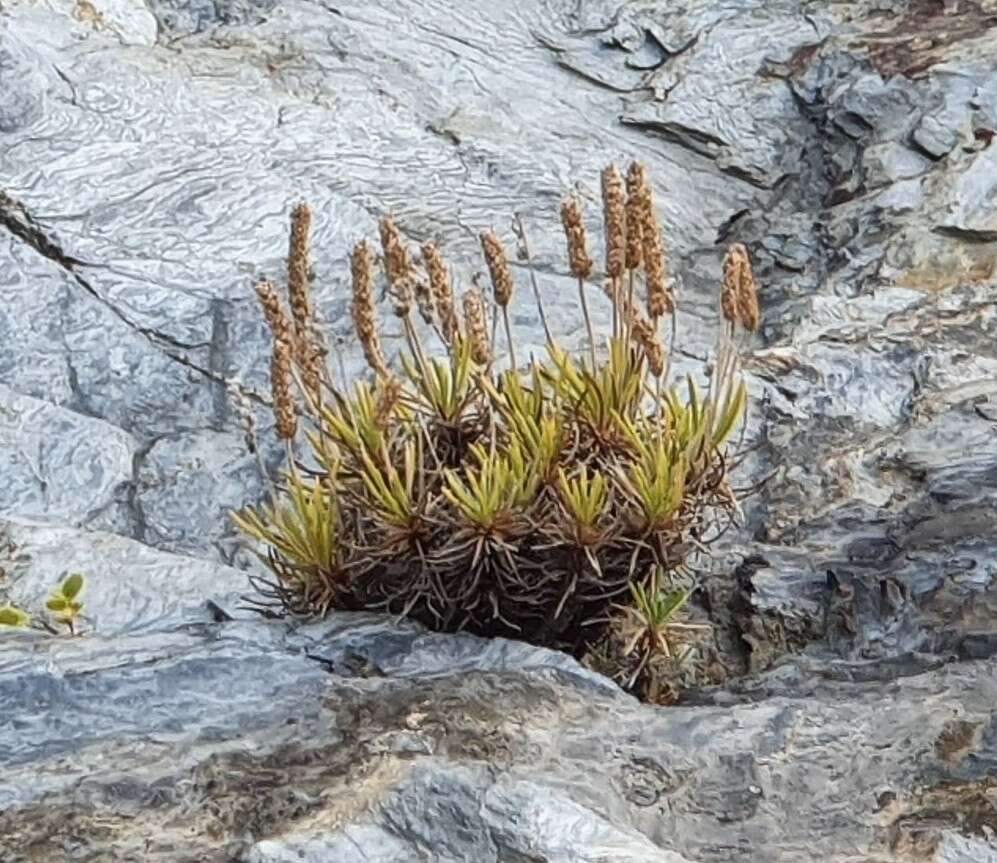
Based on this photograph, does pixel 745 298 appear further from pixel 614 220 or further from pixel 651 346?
pixel 614 220

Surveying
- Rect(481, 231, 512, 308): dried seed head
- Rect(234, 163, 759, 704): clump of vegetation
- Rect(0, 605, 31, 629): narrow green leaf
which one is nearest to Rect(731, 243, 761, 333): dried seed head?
Rect(234, 163, 759, 704): clump of vegetation

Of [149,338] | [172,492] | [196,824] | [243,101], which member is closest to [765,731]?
[196,824]

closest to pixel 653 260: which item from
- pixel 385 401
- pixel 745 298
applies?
pixel 745 298

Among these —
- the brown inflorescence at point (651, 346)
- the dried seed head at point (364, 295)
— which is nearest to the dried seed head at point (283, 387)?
the dried seed head at point (364, 295)

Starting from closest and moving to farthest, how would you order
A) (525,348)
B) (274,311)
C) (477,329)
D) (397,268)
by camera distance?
(274,311) → (397,268) → (477,329) → (525,348)

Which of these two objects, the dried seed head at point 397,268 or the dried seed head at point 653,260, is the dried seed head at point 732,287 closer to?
the dried seed head at point 653,260

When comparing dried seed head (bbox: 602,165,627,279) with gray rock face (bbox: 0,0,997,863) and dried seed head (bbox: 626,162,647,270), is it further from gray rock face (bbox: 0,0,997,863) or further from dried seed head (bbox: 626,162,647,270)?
gray rock face (bbox: 0,0,997,863)

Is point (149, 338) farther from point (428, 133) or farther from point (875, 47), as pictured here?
point (875, 47)
